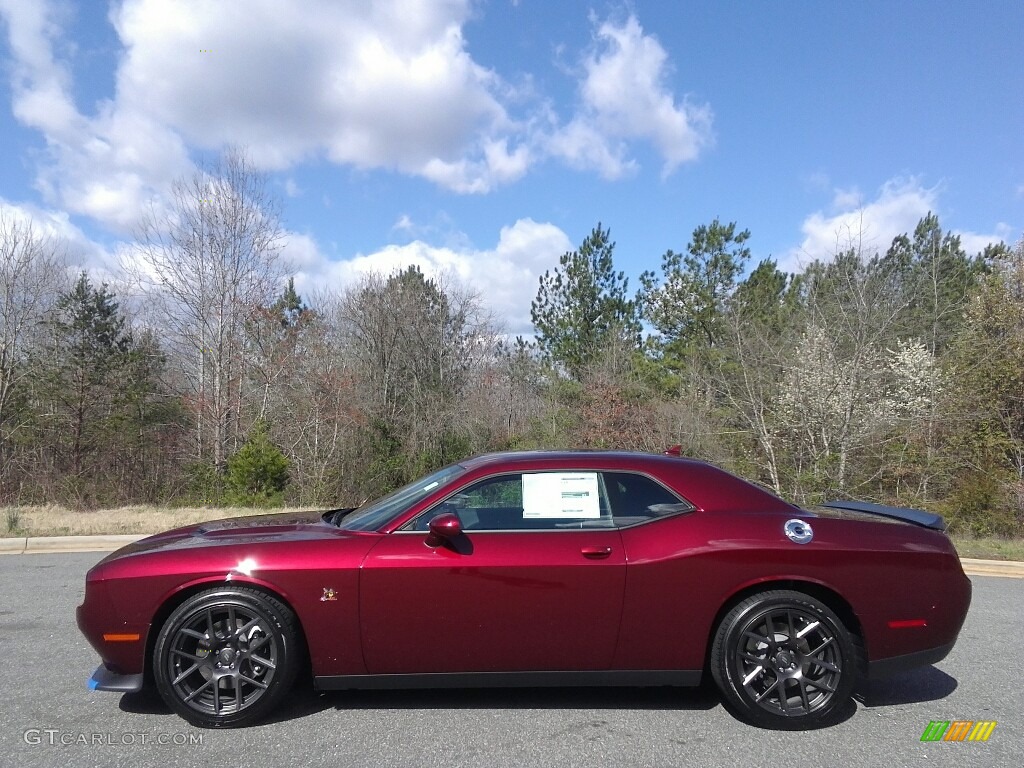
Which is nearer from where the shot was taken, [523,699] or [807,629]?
[807,629]

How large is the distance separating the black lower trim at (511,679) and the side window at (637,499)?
80 cm

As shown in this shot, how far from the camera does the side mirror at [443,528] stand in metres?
3.65

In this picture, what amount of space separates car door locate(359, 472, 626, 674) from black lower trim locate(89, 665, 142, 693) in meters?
1.18

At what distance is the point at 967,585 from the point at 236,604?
404 cm

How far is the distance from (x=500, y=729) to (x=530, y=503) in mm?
1164

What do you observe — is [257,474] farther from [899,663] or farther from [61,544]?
[899,663]

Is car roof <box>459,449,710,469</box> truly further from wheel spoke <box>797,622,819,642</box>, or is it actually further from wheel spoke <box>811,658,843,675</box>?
wheel spoke <box>811,658,843,675</box>

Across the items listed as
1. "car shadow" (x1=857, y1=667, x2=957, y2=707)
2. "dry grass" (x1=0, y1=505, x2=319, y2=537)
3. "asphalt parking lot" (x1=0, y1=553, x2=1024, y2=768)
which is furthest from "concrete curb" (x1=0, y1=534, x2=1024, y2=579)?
"asphalt parking lot" (x1=0, y1=553, x2=1024, y2=768)

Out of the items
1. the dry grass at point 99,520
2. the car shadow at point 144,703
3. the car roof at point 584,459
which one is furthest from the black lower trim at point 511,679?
the dry grass at point 99,520

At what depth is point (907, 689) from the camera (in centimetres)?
436

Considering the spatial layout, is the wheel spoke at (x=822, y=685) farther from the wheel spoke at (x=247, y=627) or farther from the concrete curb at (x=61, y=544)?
the concrete curb at (x=61, y=544)

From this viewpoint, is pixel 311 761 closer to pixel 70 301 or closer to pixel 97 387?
pixel 97 387

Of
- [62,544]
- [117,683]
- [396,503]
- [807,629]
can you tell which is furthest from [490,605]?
[62,544]

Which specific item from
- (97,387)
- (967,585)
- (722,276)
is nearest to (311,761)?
(967,585)
